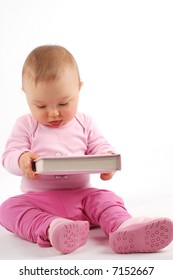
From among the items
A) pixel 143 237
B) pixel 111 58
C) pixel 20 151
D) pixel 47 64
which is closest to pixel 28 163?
pixel 20 151

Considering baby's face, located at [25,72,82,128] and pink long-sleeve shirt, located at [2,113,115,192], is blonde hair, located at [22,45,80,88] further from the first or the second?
pink long-sleeve shirt, located at [2,113,115,192]

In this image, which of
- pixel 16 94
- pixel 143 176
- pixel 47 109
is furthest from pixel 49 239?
pixel 16 94

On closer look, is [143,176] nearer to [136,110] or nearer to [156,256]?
[136,110]

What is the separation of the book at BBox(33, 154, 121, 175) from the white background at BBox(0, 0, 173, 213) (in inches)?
39.2

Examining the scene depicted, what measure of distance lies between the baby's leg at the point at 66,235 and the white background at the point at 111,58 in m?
1.09

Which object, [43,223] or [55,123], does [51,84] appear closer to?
[55,123]

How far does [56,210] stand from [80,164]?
25 centimetres

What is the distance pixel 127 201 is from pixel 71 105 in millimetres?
530

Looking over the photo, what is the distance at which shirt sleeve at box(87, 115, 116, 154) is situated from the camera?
185cm

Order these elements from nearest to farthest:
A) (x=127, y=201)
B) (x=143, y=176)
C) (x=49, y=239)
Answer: (x=49, y=239), (x=127, y=201), (x=143, y=176)

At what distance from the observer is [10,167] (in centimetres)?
174

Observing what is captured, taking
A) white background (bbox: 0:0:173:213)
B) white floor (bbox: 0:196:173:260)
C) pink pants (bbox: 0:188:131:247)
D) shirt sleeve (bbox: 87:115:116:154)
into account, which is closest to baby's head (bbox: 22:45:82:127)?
shirt sleeve (bbox: 87:115:116:154)

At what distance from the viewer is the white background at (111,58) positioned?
2641 mm
